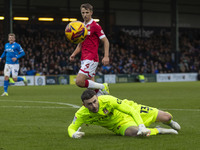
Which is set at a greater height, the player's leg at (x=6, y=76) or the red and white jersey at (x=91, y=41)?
the red and white jersey at (x=91, y=41)

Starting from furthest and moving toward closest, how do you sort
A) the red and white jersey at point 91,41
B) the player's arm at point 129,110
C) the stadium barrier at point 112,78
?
the stadium barrier at point 112,78
the red and white jersey at point 91,41
the player's arm at point 129,110

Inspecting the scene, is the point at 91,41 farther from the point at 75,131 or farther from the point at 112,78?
the point at 112,78

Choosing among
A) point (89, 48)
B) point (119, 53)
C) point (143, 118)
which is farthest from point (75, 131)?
point (119, 53)

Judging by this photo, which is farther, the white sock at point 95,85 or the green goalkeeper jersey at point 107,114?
the white sock at point 95,85

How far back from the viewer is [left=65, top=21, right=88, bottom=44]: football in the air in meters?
8.61

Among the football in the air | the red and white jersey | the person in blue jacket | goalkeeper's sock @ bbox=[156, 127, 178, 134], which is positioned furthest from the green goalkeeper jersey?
the person in blue jacket

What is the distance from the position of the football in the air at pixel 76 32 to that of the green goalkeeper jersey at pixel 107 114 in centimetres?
265

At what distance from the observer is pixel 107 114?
619cm

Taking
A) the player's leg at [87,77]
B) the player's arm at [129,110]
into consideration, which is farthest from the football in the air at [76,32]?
the player's arm at [129,110]

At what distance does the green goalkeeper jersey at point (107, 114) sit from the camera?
596 centimetres

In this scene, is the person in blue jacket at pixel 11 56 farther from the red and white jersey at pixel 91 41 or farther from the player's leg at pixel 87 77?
the player's leg at pixel 87 77

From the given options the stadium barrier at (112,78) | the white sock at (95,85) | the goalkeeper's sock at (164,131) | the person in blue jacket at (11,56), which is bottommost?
the stadium barrier at (112,78)

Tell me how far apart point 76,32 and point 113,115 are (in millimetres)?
2835

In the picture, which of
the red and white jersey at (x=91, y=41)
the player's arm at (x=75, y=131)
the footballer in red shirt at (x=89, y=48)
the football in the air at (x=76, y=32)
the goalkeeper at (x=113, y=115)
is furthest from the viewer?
the red and white jersey at (x=91, y=41)
